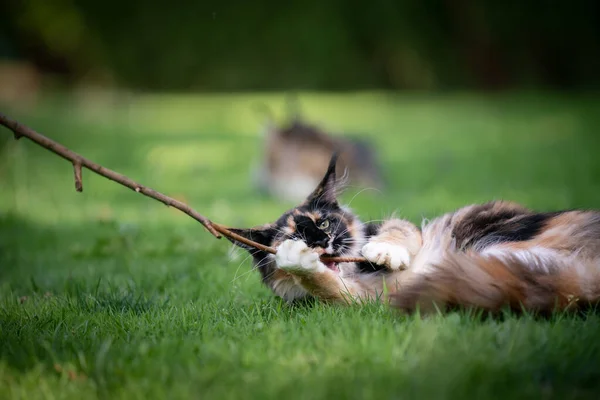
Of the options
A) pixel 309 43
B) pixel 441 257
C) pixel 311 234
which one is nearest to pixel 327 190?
pixel 311 234

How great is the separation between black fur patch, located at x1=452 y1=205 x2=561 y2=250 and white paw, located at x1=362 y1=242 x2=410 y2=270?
0.33m

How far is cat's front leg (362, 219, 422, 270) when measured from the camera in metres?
3.12

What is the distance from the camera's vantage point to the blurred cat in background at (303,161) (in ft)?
26.3

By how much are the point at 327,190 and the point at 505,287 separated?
133 cm

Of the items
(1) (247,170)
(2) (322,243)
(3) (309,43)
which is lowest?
(2) (322,243)

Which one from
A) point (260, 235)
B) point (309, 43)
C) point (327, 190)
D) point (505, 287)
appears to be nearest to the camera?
point (505, 287)

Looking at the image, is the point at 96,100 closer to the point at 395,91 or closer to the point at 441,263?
the point at 395,91

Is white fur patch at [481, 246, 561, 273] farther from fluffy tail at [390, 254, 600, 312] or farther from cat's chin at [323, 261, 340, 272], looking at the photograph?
cat's chin at [323, 261, 340, 272]

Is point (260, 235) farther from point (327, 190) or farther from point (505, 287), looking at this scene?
point (505, 287)

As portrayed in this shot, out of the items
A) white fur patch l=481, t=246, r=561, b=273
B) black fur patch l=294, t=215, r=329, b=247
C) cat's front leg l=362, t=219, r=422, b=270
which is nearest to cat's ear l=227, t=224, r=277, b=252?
black fur patch l=294, t=215, r=329, b=247

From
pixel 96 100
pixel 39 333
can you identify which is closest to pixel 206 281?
pixel 39 333

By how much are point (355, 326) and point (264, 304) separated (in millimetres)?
746

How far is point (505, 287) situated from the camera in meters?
2.53

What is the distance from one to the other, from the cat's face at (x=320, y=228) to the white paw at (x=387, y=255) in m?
0.23
